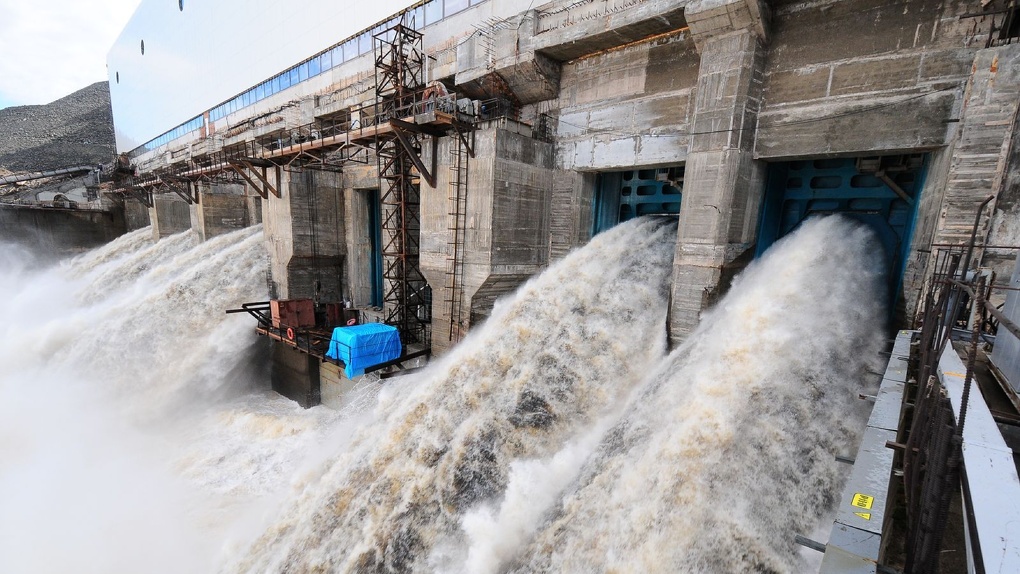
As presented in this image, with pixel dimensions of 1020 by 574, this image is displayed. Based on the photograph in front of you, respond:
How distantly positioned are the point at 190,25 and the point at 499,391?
138 feet

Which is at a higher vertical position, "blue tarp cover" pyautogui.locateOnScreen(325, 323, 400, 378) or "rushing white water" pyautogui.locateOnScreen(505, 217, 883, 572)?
"rushing white water" pyautogui.locateOnScreen(505, 217, 883, 572)

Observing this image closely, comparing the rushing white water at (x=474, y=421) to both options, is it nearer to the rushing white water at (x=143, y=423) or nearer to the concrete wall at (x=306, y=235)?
the rushing white water at (x=143, y=423)

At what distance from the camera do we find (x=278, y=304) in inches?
607

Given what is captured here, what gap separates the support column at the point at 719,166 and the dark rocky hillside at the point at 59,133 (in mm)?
72735

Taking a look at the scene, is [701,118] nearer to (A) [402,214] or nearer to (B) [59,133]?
(A) [402,214]

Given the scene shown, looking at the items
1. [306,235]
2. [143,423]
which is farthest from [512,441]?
[143,423]

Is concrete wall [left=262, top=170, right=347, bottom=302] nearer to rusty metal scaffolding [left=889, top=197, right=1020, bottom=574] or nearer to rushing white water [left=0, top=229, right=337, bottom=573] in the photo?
rushing white water [left=0, top=229, right=337, bottom=573]

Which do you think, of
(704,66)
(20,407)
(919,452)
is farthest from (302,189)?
(919,452)

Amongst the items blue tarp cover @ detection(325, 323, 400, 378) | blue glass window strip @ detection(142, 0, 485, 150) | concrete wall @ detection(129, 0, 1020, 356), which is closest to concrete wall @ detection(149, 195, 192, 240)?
blue glass window strip @ detection(142, 0, 485, 150)

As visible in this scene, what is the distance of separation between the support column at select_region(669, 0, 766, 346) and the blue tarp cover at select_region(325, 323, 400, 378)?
813cm

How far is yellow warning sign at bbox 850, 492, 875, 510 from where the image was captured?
9.33ft

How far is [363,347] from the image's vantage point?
40.0 feet

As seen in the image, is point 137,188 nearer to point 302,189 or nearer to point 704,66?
point 302,189

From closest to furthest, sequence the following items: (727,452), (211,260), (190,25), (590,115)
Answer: (727,452)
(590,115)
(211,260)
(190,25)
